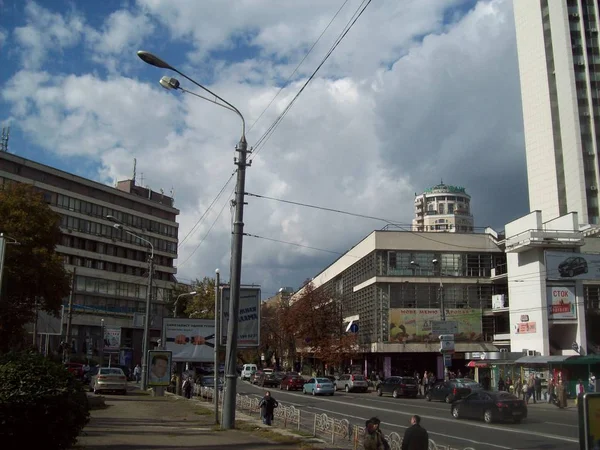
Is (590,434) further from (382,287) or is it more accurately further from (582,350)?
(382,287)

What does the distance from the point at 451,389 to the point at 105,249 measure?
58064 mm

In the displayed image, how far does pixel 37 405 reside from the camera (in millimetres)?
10781

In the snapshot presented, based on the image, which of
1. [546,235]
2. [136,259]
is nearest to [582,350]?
[546,235]

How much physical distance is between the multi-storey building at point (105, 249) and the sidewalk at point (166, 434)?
44952 mm

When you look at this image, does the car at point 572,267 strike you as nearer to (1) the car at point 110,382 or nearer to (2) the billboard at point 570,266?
(2) the billboard at point 570,266

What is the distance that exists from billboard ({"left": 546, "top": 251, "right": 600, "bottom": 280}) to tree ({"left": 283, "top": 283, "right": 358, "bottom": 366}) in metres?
22.0

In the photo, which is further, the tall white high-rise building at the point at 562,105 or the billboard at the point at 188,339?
the tall white high-rise building at the point at 562,105

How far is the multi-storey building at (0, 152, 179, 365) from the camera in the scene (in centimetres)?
7550

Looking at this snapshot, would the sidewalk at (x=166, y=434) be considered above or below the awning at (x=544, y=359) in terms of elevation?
below

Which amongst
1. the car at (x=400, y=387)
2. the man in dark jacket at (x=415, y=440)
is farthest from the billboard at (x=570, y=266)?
the man in dark jacket at (x=415, y=440)

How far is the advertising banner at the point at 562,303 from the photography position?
47500 millimetres

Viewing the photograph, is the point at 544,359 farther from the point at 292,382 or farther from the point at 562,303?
the point at 292,382

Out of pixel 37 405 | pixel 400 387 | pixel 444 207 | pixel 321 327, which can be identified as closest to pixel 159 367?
pixel 400 387

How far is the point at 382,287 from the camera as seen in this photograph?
2381 inches
